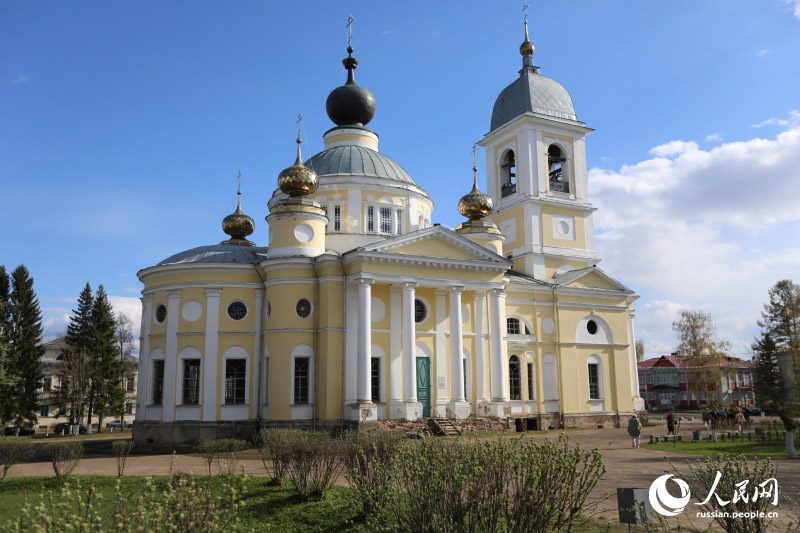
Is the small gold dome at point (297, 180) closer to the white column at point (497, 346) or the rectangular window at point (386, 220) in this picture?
the rectangular window at point (386, 220)

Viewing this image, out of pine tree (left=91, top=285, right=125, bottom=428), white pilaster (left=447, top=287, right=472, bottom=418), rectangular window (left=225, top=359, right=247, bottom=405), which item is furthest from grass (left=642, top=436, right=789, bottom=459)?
pine tree (left=91, top=285, right=125, bottom=428)

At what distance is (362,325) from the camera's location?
22453 millimetres

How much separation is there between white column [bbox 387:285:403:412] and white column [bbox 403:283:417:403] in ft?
1.21

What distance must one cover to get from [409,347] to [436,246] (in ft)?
13.1

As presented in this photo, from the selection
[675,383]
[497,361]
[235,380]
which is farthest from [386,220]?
[675,383]

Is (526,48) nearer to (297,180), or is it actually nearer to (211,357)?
(297,180)

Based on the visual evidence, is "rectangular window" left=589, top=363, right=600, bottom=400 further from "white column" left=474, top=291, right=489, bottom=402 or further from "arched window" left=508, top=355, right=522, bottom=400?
"white column" left=474, top=291, right=489, bottom=402

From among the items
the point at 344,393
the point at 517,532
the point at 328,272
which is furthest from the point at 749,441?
the point at 517,532

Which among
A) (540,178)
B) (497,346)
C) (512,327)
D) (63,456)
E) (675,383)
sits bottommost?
(63,456)

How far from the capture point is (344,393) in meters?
22.7

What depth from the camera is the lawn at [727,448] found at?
17156 mm

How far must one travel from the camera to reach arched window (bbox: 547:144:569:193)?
3303cm

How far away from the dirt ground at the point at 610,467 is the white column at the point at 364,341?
4.25 meters

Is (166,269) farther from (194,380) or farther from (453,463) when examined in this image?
(453,463)
